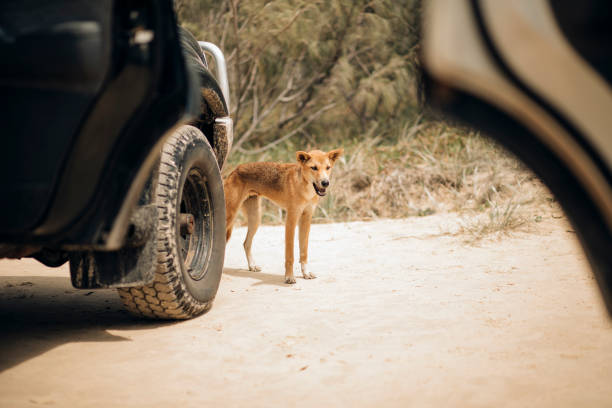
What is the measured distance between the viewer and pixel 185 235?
3.95m

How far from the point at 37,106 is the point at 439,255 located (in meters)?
4.94

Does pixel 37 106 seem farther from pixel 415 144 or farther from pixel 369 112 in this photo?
pixel 369 112

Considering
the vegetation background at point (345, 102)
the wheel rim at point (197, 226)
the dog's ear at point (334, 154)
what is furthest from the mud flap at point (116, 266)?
the vegetation background at point (345, 102)

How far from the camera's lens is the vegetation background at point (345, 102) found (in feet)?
31.9

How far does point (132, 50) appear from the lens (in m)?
1.63

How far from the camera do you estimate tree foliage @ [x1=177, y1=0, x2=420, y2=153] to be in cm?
1239

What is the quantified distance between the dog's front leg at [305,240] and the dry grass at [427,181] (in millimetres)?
2620

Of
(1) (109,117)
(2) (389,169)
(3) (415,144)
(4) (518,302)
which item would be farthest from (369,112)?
(1) (109,117)

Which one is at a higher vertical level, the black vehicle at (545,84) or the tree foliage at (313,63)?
the tree foliage at (313,63)

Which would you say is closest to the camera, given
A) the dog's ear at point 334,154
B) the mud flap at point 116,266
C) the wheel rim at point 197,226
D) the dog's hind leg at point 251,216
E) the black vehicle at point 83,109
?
the black vehicle at point 83,109

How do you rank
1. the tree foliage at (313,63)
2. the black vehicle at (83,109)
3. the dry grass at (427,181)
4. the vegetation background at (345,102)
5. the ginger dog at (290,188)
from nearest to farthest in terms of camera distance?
1. the black vehicle at (83,109)
2. the ginger dog at (290,188)
3. the dry grass at (427,181)
4. the vegetation background at (345,102)
5. the tree foliage at (313,63)

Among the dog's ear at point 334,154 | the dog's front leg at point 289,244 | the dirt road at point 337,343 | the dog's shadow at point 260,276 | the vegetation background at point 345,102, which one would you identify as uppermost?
the vegetation background at point 345,102

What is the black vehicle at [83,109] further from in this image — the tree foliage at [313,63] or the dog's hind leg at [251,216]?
the tree foliage at [313,63]

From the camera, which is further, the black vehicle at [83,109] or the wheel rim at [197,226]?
the wheel rim at [197,226]
